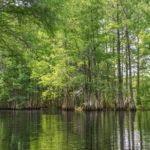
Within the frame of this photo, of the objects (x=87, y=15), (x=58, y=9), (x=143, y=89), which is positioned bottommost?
(x=143, y=89)

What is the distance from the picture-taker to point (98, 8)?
26.0m

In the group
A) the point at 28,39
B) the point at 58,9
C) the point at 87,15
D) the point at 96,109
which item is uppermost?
the point at 87,15

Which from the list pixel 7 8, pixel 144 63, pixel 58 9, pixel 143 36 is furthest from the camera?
pixel 144 63

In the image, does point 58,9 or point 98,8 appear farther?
point 98,8

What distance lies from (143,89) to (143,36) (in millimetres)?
6256

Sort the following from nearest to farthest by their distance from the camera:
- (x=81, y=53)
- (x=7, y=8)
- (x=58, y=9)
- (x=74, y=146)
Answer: (x=74, y=146) → (x=7, y=8) → (x=58, y=9) → (x=81, y=53)

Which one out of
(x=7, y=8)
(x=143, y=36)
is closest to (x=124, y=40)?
(x=143, y=36)

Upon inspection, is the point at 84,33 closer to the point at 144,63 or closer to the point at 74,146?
the point at 144,63

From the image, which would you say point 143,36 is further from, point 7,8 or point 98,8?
point 7,8

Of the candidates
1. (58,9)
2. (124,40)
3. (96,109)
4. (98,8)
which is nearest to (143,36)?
(124,40)

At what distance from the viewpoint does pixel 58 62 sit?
27734mm

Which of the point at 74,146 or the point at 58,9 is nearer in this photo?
the point at 74,146

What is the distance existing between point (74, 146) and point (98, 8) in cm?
2182

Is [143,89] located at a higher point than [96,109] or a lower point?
higher
